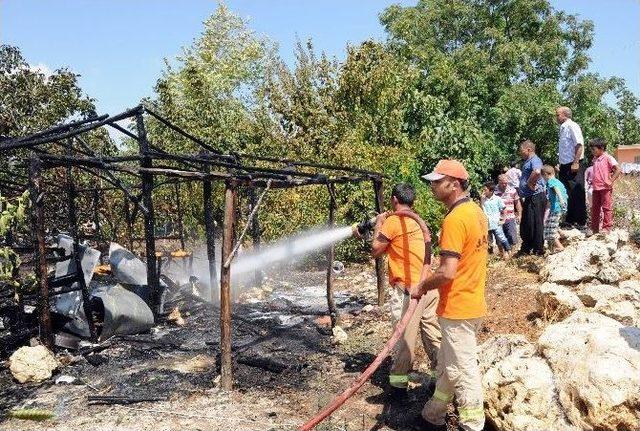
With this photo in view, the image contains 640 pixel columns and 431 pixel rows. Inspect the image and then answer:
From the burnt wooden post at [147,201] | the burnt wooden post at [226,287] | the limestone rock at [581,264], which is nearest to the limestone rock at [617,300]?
the limestone rock at [581,264]

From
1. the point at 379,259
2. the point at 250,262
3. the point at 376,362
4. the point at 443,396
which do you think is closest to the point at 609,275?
the point at 379,259

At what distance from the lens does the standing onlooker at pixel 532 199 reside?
884 cm

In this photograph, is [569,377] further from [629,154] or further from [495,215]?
[629,154]

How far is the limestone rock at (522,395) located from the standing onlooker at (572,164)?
17.7 ft

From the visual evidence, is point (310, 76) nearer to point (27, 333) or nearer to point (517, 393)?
point (27, 333)

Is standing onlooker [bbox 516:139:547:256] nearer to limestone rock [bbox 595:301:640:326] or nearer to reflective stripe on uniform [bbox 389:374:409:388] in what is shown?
limestone rock [bbox 595:301:640:326]

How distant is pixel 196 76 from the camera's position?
21.5m

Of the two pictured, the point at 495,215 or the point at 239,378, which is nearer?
the point at 239,378

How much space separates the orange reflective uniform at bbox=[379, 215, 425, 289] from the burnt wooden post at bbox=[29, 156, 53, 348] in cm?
433

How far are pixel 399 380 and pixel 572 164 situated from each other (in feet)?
19.3

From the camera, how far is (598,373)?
4016 mm

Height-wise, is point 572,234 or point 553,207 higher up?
point 553,207

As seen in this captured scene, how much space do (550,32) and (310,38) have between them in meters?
13.0

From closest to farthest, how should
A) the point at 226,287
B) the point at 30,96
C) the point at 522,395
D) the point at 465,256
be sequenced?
the point at 465,256, the point at 522,395, the point at 226,287, the point at 30,96
